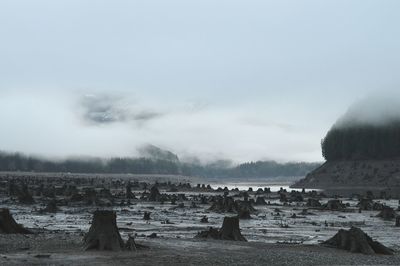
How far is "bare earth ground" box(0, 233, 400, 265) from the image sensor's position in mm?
26250

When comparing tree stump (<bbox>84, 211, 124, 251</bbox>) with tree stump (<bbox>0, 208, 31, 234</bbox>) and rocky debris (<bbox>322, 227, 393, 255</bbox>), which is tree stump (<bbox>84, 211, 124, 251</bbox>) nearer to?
tree stump (<bbox>0, 208, 31, 234</bbox>)

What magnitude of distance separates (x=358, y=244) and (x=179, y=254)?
33.3 feet

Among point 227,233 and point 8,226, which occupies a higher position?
point 8,226

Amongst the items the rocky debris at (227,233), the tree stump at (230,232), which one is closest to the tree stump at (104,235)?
the rocky debris at (227,233)

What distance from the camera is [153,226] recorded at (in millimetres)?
48312

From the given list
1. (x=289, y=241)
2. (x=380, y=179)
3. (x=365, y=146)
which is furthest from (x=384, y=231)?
(x=365, y=146)

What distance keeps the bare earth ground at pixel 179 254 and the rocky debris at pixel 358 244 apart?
3.06ft

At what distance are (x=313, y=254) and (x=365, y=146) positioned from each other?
161 m

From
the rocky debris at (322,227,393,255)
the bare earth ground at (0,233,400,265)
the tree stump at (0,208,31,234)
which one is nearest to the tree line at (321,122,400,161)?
the rocky debris at (322,227,393,255)

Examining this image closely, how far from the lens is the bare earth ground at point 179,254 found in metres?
26.2

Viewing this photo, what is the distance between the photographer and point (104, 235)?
30.0 meters

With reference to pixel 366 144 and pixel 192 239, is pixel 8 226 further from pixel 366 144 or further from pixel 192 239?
pixel 366 144

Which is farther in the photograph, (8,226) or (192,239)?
(8,226)

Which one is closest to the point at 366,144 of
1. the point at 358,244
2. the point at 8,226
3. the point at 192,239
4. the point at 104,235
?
the point at 192,239
